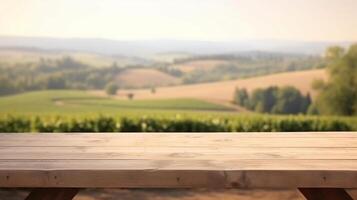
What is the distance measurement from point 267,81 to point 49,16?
243 centimetres

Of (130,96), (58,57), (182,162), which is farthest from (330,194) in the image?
(58,57)

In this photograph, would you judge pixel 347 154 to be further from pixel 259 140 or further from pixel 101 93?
pixel 101 93

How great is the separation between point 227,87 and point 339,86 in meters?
1.17

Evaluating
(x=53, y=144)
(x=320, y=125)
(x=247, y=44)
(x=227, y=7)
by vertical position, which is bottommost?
(x=320, y=125)

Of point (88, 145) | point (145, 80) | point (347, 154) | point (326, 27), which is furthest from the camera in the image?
A: point (145, 80)

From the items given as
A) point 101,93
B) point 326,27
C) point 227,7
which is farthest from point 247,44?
point 101,93

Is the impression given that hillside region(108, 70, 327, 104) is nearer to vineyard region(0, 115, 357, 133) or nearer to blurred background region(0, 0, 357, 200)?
blurred background region(0, 0, 357, 200)

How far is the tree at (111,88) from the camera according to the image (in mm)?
5453

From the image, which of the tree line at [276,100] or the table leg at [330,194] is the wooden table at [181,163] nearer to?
the table leg at [330,194]

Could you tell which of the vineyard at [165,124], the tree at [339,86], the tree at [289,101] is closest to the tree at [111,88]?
the vineyard at [165,124]

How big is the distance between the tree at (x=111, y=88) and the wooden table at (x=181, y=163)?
3.25m

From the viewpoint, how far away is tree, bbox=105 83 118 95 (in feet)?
17.9

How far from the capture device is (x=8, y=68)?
5344 millimetres

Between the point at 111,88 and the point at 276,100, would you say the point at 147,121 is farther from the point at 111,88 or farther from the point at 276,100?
the point at 276,100
